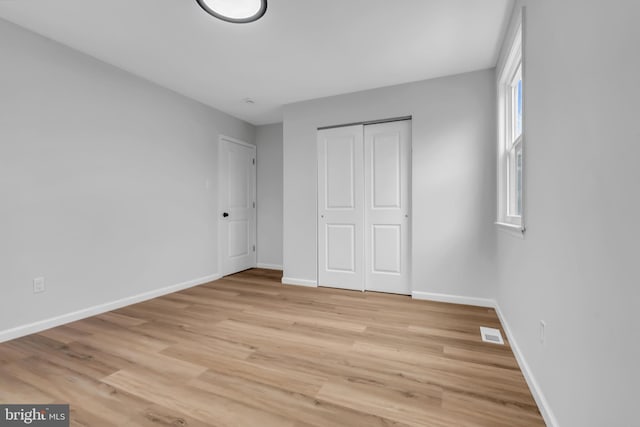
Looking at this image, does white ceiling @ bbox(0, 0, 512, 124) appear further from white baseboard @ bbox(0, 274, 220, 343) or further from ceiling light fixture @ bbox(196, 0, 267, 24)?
white baseboard @ bbox(0, 274, 220, 343)

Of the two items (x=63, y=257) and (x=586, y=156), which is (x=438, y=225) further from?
(x=63, y=257)

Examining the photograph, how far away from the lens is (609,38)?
2.87ft

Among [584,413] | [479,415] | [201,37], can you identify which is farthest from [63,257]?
[584,413]

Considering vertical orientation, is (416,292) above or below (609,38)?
below

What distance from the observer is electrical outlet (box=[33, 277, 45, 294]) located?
7.84ft

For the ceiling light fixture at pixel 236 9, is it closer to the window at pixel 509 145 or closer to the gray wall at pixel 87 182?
the gray wall at pixel 87 182

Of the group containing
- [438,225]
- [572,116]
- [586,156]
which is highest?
[572,116]

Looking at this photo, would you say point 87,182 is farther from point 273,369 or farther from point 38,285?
point 273,369

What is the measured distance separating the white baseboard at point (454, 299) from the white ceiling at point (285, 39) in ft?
8.05

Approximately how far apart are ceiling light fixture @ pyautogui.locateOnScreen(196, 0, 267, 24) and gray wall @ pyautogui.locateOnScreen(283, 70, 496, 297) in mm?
1759

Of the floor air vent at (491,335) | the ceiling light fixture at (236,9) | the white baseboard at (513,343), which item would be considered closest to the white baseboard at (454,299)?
the white baseboard at (513,343)

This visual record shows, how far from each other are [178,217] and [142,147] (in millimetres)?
934

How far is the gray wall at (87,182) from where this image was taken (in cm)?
229

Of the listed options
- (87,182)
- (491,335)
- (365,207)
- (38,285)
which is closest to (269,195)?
(365,207)
